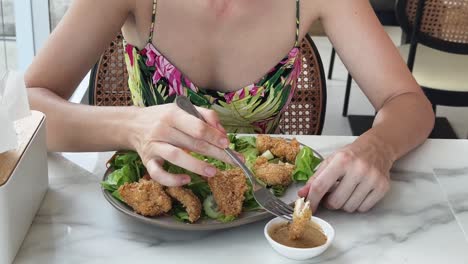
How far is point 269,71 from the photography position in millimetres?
1417

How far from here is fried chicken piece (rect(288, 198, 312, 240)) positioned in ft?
2.87

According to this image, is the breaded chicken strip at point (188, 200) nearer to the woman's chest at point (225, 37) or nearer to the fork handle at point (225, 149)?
the fork handle at point (225, 149)

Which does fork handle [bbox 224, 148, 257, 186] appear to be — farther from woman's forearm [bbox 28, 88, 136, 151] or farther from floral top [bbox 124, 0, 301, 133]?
floral top [bbox 124, 0, 301, 133]

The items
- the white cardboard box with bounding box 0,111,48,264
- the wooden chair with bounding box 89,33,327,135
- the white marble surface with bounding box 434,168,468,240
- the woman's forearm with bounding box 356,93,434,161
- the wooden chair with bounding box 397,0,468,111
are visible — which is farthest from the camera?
the wooden chair with bounding box 397,0,468,111

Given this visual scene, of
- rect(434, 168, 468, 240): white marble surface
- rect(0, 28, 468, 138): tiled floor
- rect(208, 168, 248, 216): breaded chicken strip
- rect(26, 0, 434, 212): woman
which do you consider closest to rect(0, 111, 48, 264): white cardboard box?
rect(26, 0, 434, 212): woman

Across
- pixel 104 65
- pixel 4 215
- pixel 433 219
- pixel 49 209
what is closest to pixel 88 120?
pixel 49 209

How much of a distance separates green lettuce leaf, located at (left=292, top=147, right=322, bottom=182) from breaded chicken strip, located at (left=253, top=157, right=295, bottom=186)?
0.01 m

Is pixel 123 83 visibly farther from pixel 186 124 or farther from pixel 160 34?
pixel 186 124

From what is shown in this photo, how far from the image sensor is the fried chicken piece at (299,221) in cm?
88

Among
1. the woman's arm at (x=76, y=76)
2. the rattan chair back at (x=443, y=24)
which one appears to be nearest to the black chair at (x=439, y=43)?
the rattan chair back at (x=443, y=24)

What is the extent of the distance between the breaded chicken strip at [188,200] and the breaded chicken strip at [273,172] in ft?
0.38

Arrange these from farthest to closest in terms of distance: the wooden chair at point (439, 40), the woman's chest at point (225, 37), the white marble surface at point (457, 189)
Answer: the wooden chair at point (439, 40) < the woman's chest at point (225, 37) < the white marble surface at point (457, 189)

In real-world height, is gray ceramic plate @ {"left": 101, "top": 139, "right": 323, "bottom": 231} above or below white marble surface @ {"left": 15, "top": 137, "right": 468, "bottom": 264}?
above

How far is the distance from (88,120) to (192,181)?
227 mm
